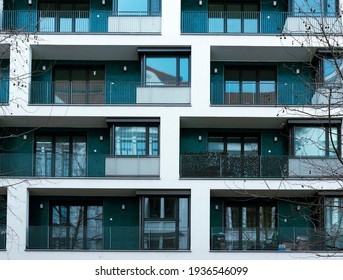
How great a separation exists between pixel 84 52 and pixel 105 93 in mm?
1956

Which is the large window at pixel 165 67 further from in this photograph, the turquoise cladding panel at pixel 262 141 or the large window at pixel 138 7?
the turquoise cladding panel at pixel 262 141

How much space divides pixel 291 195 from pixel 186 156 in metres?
4.45

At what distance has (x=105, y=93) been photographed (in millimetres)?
31406

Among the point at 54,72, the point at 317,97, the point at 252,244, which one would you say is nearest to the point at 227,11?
the point at 317,97

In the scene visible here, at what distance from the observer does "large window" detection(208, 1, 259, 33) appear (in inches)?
1254

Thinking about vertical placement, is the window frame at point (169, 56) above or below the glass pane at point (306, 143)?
above

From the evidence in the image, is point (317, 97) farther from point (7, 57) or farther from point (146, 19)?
point (7, 57)

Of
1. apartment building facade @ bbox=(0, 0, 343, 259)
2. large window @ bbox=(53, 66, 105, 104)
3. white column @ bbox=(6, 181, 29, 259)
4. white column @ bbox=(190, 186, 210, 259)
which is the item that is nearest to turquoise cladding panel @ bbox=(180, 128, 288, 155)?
apartment building facade @ bbox=(0, 0, 343, 259)

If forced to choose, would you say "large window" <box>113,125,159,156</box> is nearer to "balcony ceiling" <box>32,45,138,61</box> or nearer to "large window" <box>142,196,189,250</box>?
"large window" <box>142,196,189,250</box>

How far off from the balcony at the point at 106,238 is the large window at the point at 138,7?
28.6 feet

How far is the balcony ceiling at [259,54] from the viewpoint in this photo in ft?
102

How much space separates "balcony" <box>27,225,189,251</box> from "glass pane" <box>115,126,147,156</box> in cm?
305

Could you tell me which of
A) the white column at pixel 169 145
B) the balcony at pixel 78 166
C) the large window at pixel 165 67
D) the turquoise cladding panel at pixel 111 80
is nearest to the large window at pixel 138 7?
the large window at pixel 165 67

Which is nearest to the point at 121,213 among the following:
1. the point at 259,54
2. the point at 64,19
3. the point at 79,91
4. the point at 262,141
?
the point at 79,91
